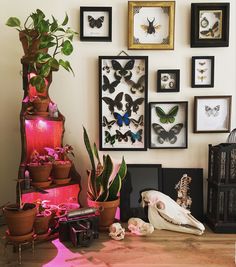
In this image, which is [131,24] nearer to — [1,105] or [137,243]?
[1,105]

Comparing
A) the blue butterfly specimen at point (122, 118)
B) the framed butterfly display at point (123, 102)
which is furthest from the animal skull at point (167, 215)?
the blue butterfly specimen at point (122, 118)

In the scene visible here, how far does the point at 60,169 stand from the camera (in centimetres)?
151

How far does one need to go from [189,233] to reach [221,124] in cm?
70

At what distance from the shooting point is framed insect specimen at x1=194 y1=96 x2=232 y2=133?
1720 millimetres

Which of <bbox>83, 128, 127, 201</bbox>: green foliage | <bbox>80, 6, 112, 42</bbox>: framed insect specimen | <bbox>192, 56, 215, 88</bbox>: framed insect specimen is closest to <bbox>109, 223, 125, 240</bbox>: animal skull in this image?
<bbox>83, 128, 127, 201</bbox>: green foliage

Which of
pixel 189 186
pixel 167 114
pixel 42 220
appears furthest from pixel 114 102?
pixel 42 220

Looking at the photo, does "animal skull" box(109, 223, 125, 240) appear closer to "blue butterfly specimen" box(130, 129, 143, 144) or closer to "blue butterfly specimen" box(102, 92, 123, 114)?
"blue butterfly specimen" box(130, 129, 143, 144)

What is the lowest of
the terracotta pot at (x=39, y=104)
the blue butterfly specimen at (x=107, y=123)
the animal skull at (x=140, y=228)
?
the animal skull at (x=140, y=228)

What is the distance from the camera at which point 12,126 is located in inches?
68.2

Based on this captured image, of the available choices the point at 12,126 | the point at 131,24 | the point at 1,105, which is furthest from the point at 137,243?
the point at 131,24

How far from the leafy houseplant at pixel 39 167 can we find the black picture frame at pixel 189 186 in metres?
0.70

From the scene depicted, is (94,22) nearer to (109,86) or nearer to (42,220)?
(109,86)

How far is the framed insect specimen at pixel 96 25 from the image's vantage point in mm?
1681

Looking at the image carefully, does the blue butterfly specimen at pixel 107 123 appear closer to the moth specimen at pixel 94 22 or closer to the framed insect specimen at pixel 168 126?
the framed insect specimen at pixel 168 126
